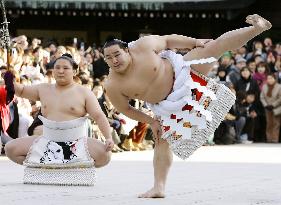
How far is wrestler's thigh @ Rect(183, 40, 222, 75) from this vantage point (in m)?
5.95

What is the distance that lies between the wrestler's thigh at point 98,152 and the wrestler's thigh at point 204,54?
1244 millimetres

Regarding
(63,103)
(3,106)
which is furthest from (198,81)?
(3,106)

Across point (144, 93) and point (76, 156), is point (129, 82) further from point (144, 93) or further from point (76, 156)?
point (76, 156)

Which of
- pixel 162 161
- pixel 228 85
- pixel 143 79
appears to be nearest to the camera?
pixel 143 79

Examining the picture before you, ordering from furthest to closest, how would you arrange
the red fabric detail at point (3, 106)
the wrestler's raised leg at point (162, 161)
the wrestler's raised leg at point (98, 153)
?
the wrestler's raised leg at point (98, 153) < the red fabric detail at point (3, 106) < the wrestler's raised leg at point (162, 161)

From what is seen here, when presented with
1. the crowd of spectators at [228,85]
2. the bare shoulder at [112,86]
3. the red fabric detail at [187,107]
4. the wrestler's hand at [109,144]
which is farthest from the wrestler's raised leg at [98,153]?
the crowd of spectators at [228,85]

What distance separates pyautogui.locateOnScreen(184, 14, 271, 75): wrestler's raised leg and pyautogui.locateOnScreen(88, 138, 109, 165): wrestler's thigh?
1255 mm

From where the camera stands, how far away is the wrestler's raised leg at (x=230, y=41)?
18.8 feet

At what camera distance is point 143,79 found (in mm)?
5988

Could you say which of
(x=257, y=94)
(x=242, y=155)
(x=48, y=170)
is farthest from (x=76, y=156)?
(x=257, y=94)

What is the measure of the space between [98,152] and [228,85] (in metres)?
5.78

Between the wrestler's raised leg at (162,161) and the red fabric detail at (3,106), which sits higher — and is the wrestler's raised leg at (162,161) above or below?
below

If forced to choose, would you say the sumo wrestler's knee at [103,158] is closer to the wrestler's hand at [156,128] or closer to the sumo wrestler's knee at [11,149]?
the sumo wrestler's knee at [11,149]

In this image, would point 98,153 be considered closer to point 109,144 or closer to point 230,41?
point 109,144
